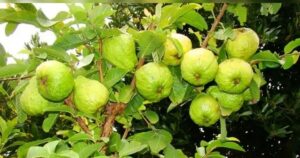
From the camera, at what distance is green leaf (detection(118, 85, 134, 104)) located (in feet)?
3.93

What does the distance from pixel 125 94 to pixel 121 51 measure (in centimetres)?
11

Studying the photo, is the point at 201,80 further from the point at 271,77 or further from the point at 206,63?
the point at 271,77

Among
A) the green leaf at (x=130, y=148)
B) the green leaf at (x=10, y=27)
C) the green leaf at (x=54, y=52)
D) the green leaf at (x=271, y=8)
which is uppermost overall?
the green leaf at (x=10, y=27)

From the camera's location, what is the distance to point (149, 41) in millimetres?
1180

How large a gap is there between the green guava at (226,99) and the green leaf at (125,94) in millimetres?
243

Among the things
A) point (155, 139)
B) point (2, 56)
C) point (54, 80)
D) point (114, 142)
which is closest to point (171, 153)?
point (155, 139)

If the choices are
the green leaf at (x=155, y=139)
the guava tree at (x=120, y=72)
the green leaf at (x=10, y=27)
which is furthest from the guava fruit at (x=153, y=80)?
the green leaf at (x=10, y=27)

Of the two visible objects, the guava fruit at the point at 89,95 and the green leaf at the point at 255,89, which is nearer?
the guava fruit at the point at 89,95

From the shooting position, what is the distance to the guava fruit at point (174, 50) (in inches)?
48.2

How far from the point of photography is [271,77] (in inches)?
150

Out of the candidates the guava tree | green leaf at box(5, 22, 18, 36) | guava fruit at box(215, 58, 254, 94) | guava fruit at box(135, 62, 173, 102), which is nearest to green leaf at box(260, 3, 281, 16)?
the guava tree

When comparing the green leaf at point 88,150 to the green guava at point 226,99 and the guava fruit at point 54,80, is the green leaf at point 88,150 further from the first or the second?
the green guava at point 226,99

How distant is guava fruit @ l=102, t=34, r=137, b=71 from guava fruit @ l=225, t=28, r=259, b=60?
0.82ft

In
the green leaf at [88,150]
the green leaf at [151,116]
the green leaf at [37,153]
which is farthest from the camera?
the green leaf at [151,116]
